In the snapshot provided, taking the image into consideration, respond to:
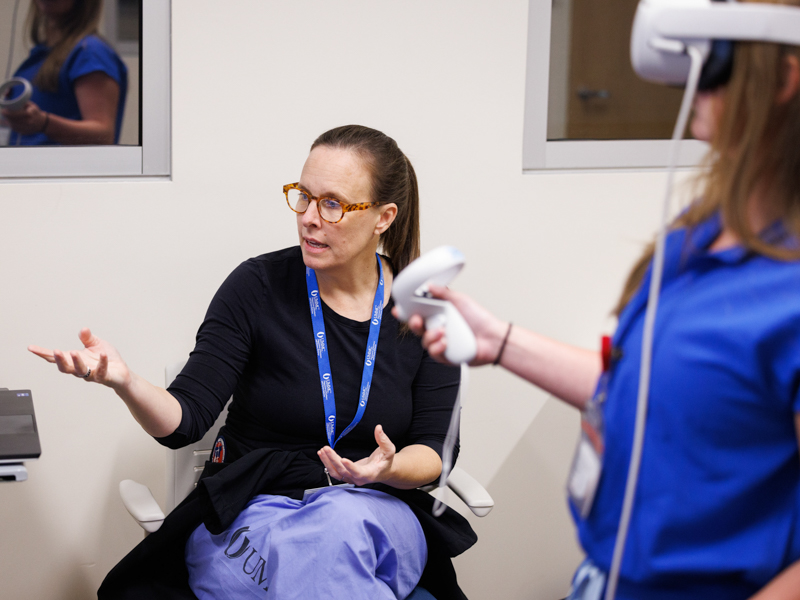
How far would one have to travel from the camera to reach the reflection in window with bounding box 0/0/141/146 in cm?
202

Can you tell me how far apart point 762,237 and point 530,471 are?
1.88 meters

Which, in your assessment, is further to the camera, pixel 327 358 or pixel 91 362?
pixel 327 358

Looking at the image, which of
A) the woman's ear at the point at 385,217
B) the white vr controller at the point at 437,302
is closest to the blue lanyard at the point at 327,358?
the woman's ear at the point at 385,217

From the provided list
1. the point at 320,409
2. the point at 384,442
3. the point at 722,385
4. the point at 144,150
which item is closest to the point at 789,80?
the point at 722,385

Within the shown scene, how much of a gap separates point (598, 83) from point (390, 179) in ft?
3.45

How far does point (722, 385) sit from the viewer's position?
0.74m

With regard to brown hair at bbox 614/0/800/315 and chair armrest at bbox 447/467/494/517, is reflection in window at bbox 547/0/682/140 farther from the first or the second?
brown hair at bbox 614/0/800/315

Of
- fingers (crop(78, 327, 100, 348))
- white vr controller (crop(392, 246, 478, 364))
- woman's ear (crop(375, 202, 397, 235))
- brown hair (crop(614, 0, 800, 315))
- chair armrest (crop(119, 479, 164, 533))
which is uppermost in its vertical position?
brown hair (crop(614, 0, 800, 315))

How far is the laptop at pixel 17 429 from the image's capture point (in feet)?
4.44

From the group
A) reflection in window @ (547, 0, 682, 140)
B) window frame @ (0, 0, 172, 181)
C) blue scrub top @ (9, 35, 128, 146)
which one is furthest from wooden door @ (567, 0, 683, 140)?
blue scrub top @ (9, 35, 128, 146)

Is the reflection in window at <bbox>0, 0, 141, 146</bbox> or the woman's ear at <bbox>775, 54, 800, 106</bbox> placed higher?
the reflection in window at <bbox>0, 0, 141, 146</bbox>

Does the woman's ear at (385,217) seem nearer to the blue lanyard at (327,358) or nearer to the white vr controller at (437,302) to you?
the blue lanyard at (327,358)

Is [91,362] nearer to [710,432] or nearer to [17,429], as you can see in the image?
[17,429]

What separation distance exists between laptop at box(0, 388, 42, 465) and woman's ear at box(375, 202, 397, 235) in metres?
0.83
